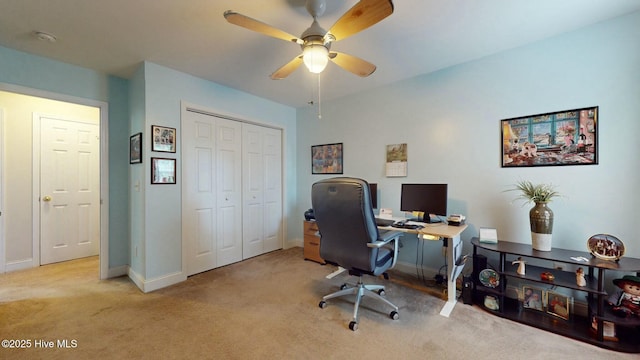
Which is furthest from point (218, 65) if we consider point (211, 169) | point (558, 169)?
point (558, 169)

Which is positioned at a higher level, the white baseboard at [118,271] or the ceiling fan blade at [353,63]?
the ceiling fan blade at [353,63]

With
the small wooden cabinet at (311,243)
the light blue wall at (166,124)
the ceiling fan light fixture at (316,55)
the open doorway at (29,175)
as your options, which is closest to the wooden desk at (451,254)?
the small wooden cabinet at (311,243)

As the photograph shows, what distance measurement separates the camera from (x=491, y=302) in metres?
2.24

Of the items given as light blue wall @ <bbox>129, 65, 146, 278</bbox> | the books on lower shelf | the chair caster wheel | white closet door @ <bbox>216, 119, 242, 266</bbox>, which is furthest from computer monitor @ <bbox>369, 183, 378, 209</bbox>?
light blue wall @ <bbox>129, 65, 146, 278</bbox>

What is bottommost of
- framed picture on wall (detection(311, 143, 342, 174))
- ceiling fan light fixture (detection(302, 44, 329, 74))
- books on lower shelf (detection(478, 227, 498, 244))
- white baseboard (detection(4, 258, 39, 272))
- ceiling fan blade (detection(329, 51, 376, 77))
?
white baseboard (detection(4, 258, 39, 272))

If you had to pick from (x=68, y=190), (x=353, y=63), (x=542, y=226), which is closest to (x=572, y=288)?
(x=542, y=226)

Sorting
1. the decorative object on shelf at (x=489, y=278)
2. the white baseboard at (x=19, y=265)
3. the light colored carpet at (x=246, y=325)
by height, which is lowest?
the light colored carpet at (x=246, y=325)

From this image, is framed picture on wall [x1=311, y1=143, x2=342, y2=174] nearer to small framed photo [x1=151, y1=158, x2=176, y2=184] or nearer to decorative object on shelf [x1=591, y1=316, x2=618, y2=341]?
small framed photo [x1=151, y1=158, x2=176, y2=184]

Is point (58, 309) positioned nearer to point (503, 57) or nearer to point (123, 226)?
point (123, 226)

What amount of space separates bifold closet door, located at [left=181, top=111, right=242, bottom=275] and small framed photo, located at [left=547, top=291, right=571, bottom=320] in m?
3.53

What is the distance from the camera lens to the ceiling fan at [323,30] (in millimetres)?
1407

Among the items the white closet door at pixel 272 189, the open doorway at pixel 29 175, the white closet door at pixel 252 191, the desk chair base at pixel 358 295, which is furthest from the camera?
the white closet door at pixel 272 189

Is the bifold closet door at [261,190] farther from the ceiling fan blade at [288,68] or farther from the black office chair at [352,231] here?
the black office chair at [352,231]

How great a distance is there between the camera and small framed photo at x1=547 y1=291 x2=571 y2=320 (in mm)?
2066
